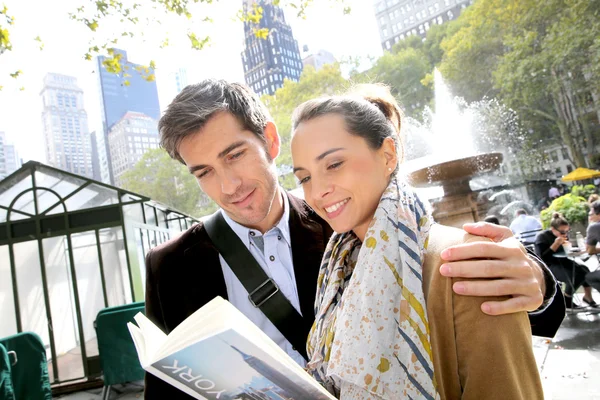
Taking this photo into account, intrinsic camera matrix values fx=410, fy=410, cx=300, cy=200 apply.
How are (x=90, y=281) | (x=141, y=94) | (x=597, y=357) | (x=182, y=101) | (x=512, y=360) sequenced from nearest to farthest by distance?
(x=512, y=360) < (x=182, y=101) < (x=597, y=357) < (x=90, y=281) < (x=141, y=94)

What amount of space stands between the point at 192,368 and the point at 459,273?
2.18ft

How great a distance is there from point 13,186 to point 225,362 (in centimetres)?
782

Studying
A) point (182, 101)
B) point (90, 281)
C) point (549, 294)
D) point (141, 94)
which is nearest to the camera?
point (549, 294)

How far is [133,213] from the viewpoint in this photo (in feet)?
25.1

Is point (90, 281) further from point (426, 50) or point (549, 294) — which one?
point (426, 50)

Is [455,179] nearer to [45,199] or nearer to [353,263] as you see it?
[353,263]

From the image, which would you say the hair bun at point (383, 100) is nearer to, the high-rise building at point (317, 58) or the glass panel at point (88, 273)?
the glass panel at point (88, 273)

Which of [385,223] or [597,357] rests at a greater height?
[385,223]

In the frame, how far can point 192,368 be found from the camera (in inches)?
33.0

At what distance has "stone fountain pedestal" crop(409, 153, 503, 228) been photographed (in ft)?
23.6

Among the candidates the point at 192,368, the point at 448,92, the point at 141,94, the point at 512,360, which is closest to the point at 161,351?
the point at 192,368

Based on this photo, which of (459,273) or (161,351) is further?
(459,273)

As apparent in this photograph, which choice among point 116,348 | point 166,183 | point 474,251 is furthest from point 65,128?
point 474,251

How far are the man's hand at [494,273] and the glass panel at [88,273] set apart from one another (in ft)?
23.9
